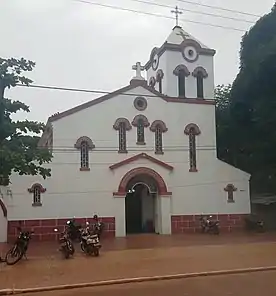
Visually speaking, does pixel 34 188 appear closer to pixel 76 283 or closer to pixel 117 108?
pixel 117 108

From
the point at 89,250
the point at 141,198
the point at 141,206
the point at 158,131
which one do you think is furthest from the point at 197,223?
the point at 89,250

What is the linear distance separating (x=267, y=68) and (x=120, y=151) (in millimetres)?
8728

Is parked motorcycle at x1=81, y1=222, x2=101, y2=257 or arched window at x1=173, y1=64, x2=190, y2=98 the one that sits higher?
arched window at x1=173, y1=64, x2=190, y2=98

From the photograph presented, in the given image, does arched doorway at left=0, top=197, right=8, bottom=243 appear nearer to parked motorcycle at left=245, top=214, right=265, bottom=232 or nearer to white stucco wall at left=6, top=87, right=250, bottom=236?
white stucco wall at left=6, top=87, right=250, bottom=236

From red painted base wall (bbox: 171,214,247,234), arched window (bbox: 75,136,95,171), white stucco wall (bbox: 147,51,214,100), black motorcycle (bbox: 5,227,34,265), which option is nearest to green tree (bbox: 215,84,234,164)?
white stucco wall (bbox: 147,51,214,100)

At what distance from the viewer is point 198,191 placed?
2638cm

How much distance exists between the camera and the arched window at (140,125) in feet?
84.8

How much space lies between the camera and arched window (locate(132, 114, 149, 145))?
25844 mm

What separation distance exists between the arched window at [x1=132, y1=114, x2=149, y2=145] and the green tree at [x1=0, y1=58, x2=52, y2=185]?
10.7 metres

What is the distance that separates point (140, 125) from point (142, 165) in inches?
87.8

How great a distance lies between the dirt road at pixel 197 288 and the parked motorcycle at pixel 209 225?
14.0 m

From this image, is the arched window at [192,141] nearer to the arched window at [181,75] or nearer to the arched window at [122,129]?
the arched window at [181,75]

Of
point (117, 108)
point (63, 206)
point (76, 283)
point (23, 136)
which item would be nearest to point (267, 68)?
point (117, 108)

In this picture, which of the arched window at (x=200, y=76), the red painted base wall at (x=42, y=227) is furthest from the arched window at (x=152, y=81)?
the red painted base wall at (x=42, y=227)
